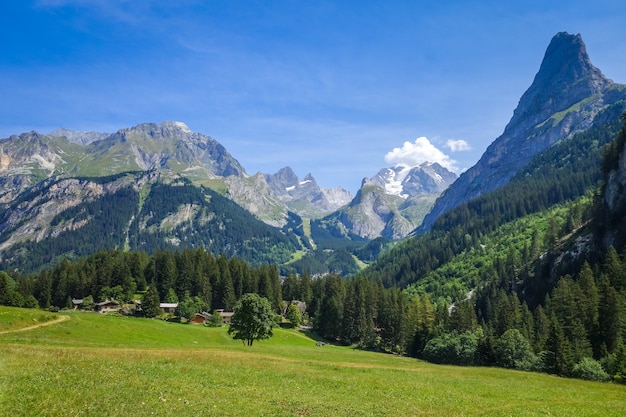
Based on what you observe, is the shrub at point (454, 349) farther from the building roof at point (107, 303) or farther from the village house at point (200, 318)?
the building roof at point (107, 303)

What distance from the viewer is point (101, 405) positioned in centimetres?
2156

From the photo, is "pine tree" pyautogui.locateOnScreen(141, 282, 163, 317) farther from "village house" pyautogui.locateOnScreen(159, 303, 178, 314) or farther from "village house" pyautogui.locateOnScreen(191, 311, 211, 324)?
"village house" pyautogui.locateOnScreen(191, 311, 211, 324)

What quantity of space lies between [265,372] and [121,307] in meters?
101

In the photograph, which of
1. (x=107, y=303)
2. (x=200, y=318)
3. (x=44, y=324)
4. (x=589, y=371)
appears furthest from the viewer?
(x=200, y=318)

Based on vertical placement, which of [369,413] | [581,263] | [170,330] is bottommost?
[170,330]

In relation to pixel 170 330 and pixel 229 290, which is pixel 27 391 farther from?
pixel 229 290

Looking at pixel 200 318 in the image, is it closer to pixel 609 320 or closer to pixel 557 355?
pixel 557 355

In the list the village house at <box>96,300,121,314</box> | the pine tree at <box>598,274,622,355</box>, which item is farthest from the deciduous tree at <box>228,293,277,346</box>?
the pine tree at <box>598,274,622,355</box>

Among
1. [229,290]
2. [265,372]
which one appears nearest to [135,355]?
[265,372]

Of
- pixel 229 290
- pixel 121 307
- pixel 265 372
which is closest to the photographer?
pixel 265 372

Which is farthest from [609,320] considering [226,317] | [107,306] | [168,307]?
[107,306]

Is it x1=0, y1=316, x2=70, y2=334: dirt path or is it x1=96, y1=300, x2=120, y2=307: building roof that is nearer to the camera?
x1=0, y1=316, x2=70, y2=334: dirt path

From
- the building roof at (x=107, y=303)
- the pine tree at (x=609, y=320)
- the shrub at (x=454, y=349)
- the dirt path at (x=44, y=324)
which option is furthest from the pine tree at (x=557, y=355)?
the building roof at (x=107, y=303)

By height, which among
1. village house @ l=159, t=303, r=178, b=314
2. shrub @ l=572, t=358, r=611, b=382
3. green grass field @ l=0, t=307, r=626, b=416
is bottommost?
village house @ l=159, t=303, r=178, b=314
